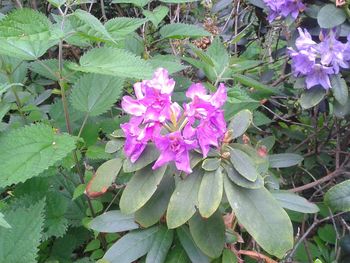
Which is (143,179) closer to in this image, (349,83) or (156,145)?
(156,145)

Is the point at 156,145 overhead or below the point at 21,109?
overhead

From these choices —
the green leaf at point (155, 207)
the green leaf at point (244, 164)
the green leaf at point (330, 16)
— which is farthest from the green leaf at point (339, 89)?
the green leaf at point (155, 207)

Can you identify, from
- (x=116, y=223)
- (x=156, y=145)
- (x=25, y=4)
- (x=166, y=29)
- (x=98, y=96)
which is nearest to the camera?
(x=156, y=145)

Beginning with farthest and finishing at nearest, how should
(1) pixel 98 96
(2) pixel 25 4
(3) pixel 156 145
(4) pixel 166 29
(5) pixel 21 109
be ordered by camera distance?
(2) pixel 25 4, (4) pixel 166 29, (5) pixel 21 109, (1) pixel 98 96, (3) pixel 156 145

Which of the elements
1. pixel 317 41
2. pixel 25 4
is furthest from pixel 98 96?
pixel 25 4

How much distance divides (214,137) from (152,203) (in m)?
0.18

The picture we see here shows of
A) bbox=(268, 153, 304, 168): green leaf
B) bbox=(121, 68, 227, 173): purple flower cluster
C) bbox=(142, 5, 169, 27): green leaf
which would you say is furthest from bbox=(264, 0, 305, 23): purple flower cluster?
bbox=(121, 68, 227, 173): purple flower cluster

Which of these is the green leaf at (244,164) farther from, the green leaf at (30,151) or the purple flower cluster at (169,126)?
the green leaf at (30,151)

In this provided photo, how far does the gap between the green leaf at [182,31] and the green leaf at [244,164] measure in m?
0.53

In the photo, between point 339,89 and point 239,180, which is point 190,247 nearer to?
point 239,180

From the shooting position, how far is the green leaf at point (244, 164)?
33.9 inches

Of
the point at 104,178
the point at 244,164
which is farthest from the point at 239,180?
the point at 104,178

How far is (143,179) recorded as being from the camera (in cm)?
91

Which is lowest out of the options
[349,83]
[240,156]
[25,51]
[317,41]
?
[349,83]
